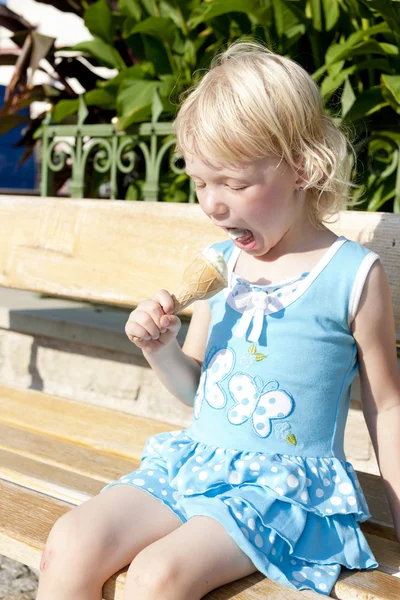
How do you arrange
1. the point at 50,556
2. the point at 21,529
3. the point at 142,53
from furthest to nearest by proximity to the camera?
1. the point at 142,53
2. the point at 21,529
3. the point at 50,556

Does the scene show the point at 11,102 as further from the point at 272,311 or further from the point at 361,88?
the point at 272,311

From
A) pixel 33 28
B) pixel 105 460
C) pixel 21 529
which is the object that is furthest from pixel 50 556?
pixel 33 28

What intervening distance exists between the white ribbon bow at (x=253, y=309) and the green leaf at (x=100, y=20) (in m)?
2.25

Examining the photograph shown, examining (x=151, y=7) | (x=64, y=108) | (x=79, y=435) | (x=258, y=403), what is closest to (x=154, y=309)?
(x=258, y=403)

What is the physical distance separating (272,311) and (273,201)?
0.82ft

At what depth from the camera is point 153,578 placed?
1.37 metres

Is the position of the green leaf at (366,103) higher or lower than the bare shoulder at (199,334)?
higher

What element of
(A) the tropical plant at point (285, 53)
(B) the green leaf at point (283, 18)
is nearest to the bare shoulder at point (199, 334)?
(A) the tropical plant at point (285, 53)

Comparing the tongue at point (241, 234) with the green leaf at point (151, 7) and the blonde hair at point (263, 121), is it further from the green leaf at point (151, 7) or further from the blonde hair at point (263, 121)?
the green leaf at point (151, 7)

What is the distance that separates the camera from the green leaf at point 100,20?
3596mm

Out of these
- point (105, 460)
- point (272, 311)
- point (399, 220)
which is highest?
point (399, 220)

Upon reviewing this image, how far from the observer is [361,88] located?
3352mm

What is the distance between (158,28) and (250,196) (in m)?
2.01

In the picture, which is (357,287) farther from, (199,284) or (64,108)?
(64,108)
